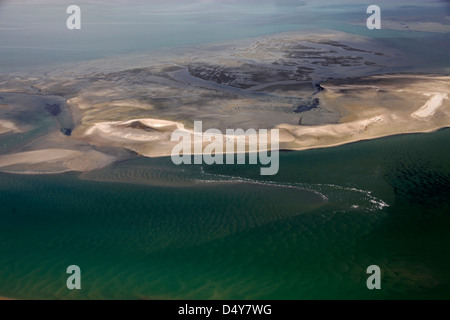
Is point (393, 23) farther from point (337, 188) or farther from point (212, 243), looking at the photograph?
point (212, 243)

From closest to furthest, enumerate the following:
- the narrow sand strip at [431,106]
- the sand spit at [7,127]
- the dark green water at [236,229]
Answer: the dark green water at [236,229] < the narrow sand strip at [431,106] < the sand spit at [7,127]

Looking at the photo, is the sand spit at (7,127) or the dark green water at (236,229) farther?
the sand spit at (7,127)

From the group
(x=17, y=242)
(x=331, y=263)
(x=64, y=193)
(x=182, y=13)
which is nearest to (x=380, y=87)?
(x=331, y=263)

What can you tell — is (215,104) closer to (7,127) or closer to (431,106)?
(7,127)

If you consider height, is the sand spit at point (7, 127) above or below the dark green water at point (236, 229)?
above

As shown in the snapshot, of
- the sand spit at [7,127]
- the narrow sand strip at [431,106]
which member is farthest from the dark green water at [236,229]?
the sand spit at [7,127]

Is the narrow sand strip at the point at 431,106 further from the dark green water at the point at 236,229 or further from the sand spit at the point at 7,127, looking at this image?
the sand spit at the point at 7,127

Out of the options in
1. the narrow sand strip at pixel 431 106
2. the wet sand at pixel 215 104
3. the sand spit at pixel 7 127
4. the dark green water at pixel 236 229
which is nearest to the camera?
the dark green water at pixel 236 229
